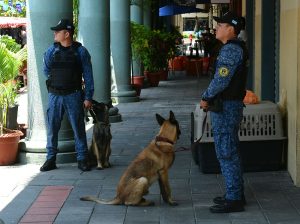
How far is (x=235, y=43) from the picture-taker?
241 inches

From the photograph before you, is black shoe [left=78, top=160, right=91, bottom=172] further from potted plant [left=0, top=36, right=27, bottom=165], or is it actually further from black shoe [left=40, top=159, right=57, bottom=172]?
potted plant [left=0, top=36, right=27, bottom=165]

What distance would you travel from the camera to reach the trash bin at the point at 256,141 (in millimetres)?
7895

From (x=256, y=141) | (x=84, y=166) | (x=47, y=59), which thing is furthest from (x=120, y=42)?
(x=256, y=141)

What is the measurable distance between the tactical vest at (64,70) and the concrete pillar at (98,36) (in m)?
4.19

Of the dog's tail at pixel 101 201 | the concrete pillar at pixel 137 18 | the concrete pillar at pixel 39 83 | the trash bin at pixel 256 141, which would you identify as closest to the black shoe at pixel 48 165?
the concrete pillar at pixel 39 83

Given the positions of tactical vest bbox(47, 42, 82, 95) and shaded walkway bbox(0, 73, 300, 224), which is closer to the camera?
shaded walkway bbox(0, 73, 300, 224)

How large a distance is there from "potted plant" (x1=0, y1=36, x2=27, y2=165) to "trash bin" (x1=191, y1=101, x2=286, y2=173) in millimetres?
2603

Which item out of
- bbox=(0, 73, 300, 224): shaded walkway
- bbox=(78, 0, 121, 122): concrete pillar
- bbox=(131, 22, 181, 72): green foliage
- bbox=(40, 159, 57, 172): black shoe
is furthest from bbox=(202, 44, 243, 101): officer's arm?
bbox=(131, 22, 181, 72): green foliage

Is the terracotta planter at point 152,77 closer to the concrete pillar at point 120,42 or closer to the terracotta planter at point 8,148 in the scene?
the concrete pillar at point 120,42

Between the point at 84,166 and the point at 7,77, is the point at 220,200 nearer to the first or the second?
the point at 84,166

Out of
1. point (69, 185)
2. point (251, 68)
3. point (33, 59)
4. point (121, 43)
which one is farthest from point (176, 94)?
point (69, 185)

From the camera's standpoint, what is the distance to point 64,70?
817 cm

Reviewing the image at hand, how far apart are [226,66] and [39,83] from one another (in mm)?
3548

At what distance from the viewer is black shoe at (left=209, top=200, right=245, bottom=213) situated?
20.5 ft
